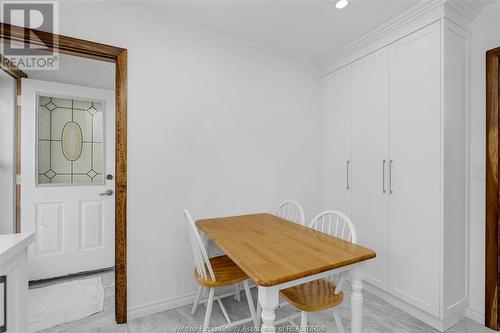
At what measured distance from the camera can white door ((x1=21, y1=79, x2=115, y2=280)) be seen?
2629 millimetres

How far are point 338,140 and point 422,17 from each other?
1276mm

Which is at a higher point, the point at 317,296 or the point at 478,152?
the point at 478,152

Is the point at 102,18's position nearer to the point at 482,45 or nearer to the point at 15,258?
the point at 15,258

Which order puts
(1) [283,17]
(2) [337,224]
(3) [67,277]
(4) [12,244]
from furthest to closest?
(3) [67,277]
(1) [283,17]
(2) [337,224]
(4) [12,244]

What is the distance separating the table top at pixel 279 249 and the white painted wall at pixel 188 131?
38cm

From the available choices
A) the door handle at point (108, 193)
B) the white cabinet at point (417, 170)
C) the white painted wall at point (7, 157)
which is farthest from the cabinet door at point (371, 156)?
the white painted wall at point (7, 157)

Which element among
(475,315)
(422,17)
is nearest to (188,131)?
(422,17)

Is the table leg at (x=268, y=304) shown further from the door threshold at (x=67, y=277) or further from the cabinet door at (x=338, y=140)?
the door threshold at (x=67, y=277)

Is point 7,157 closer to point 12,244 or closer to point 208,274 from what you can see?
point 12,244

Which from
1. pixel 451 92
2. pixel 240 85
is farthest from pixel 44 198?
pixel 451 92

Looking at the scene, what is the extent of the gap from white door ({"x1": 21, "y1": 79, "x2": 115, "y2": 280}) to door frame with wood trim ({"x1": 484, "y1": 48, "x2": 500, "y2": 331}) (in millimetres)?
3682

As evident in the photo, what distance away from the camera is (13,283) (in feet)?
3.80

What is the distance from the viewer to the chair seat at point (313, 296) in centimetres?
143

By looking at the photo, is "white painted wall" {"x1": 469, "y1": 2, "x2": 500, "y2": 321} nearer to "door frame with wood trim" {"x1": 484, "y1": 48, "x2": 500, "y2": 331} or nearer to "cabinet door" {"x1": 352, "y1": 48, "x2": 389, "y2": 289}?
"door frame with wood trim" {"x1": 484, "y1": 48, "x2": 500, "y2": 331}
